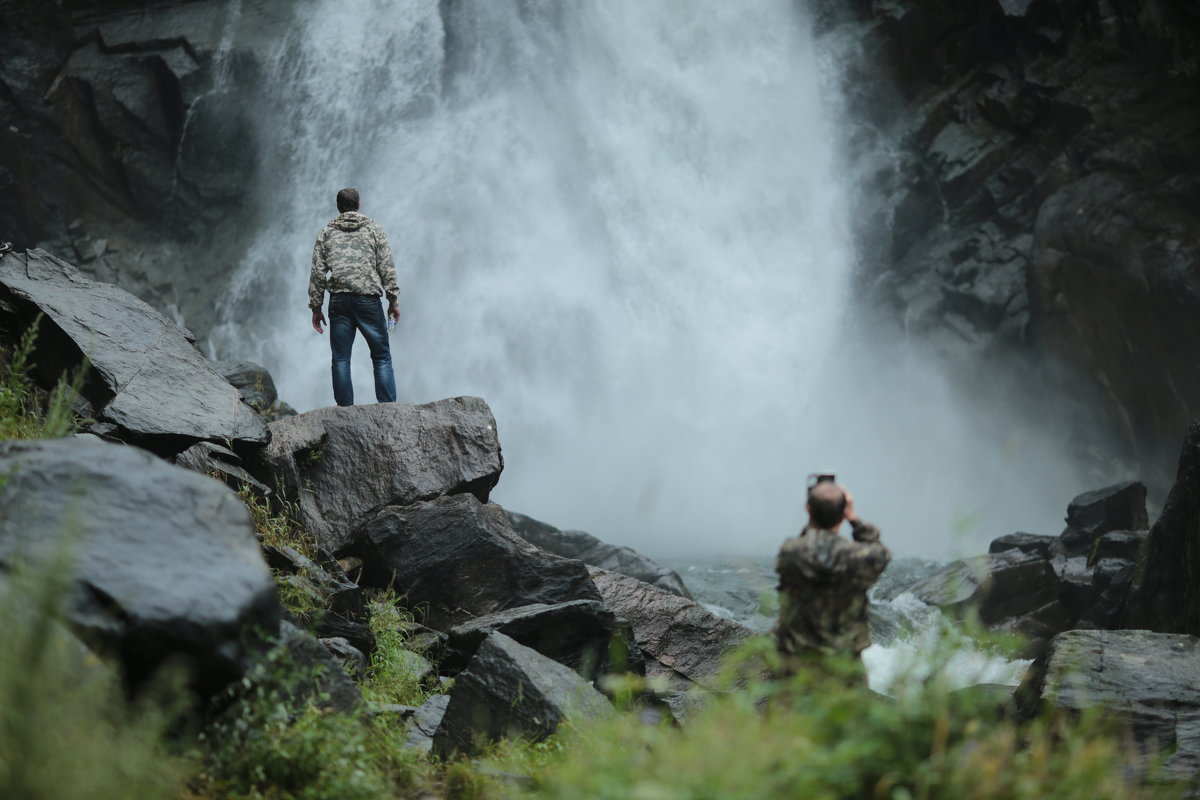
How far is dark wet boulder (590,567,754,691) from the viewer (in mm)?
8578

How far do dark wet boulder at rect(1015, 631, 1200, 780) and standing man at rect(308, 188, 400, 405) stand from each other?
6177mm

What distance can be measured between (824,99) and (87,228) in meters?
15.8

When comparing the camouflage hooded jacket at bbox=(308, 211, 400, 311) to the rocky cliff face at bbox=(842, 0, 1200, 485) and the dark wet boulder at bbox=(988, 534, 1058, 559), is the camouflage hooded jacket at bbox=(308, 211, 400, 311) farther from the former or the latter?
the rocky cliff face at bbox=(842, 0, 1200, 485)

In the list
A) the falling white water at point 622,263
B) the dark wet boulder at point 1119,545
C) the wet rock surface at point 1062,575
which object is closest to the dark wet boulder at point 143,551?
the wet rock surface at point 1062,575

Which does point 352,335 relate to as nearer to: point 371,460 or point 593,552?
point 371,460

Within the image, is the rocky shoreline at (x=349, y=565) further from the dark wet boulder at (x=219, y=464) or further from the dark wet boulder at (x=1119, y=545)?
the dark wet boulder at (x=1119, y=545)

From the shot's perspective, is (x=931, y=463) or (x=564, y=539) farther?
(x=931, y=463)

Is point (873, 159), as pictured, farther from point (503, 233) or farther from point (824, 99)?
point (503, 233)

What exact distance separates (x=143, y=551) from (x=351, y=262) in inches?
229

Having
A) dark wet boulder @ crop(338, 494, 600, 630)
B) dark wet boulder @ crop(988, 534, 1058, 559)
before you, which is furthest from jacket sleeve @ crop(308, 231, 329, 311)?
dark wet boulder @ crop(988, 534, 1058, 559)

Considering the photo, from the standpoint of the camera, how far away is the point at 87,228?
21.9 meters

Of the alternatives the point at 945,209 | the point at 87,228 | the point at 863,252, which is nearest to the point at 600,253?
the point at 863,252

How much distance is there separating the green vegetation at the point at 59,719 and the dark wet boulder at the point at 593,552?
→ 8658 millimetres

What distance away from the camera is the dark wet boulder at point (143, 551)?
13.8 feet
